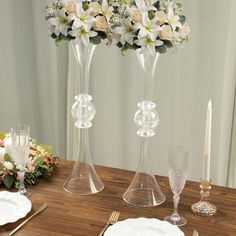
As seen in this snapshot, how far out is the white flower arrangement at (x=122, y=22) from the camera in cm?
124

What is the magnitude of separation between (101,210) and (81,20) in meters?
0.61

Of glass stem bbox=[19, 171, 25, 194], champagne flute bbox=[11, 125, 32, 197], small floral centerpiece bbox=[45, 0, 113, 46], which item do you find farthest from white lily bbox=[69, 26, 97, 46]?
glass stem bbox=[19, 171, 25, 194]

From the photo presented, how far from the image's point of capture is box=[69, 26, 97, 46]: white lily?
129 centimetres

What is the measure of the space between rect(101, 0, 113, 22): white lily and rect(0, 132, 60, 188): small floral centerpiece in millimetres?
599

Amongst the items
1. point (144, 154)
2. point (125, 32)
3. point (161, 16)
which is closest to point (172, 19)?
point (161, 16)

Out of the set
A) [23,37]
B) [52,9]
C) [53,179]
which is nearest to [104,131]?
[23,37]

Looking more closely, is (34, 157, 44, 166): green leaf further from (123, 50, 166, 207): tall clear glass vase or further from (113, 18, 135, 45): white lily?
(113, 18, 135, 45): white lily

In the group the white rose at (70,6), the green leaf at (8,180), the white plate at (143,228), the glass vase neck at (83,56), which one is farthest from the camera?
the green leaf at (8,180)

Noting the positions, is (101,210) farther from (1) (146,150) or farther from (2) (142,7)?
(2) (142,7)

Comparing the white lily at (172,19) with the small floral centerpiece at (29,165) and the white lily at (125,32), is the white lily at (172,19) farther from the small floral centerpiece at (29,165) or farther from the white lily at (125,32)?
the small floral centerpiece at (29,165)

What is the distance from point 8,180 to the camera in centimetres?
149

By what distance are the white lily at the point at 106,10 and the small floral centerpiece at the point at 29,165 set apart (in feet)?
1.96

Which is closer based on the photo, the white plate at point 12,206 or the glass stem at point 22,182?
the white plate at point 12,206

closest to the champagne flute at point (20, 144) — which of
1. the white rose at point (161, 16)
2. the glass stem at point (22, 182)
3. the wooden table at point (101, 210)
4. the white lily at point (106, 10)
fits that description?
the glass stem at point (22, 182)
